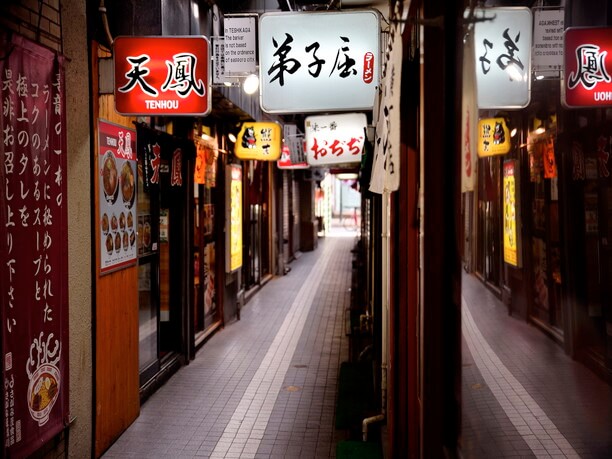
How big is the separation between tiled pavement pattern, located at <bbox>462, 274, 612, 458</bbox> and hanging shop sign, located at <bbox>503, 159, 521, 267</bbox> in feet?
1.09

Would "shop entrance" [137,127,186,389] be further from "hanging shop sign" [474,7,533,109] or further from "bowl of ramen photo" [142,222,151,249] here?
"hanging shop sign" [474,7,533,109]

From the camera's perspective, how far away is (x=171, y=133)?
10.7m

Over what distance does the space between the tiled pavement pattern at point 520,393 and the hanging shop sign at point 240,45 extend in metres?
5.79

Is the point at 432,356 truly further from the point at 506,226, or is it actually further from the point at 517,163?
the point at 517,163

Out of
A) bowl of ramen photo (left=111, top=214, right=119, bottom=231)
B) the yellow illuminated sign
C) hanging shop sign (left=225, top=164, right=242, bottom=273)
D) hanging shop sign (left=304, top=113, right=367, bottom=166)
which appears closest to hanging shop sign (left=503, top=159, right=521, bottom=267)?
the yellow illuminated sign

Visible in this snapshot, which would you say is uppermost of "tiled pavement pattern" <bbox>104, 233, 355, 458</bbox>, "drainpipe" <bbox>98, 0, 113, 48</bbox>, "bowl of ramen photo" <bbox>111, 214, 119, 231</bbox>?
"drainpipe" <bbox>98, 0, 113, 48</bbox>

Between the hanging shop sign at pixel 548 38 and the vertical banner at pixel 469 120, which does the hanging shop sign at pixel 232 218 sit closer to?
the hanging shop sign at pixel 548 38

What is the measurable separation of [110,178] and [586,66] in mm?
5953

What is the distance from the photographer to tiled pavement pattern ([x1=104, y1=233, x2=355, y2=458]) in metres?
7.63

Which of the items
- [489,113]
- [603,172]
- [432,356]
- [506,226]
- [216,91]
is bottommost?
[432,356]

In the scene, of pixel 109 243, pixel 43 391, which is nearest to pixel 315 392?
pixel 109 243

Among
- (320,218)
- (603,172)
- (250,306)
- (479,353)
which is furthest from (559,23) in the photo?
(320,218)

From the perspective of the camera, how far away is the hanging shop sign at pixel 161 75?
715 centimetres

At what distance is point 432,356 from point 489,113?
185 cm
